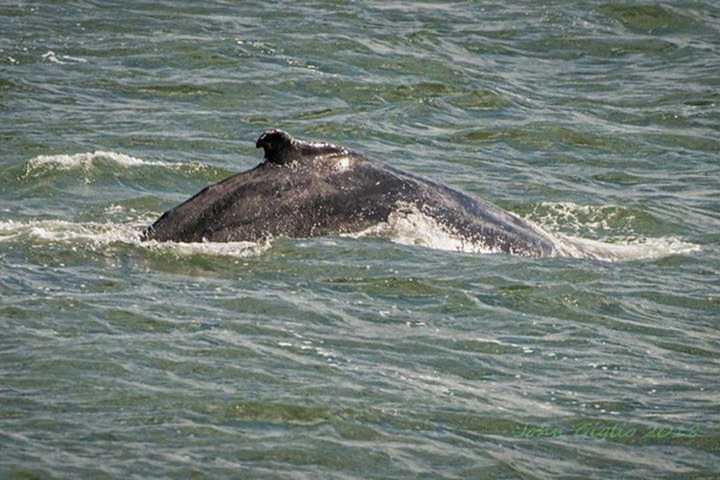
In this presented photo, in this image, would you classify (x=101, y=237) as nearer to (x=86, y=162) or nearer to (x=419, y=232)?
(x=419, y=232)

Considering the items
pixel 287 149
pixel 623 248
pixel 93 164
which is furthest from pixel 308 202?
pixel 93 164

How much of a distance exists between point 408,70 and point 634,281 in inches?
414

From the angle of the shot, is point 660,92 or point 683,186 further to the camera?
point 660,92

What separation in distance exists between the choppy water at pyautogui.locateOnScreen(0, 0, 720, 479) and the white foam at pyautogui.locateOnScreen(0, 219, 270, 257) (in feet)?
0.11

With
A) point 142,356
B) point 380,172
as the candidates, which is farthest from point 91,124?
point 142,356

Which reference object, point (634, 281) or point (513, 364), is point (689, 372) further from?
point (634, 281)

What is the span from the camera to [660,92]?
78.0 ft

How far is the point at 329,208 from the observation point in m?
13.8

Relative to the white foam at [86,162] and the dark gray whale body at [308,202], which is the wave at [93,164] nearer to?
the white foam at [86,162]

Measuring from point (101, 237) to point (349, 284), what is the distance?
7.20 ft

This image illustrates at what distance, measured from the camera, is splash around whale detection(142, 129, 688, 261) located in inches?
533

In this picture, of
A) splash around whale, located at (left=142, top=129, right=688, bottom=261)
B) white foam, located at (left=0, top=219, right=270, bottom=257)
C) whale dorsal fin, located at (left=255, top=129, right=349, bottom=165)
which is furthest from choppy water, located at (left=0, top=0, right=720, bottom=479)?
whale dorsal fin, located at (left=255, top=129, right=349, bottom=165)

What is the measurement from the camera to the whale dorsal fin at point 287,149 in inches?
528

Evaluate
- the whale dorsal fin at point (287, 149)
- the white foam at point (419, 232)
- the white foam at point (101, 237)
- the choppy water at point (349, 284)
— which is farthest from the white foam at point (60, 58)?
the white foam at point (419, 232)
